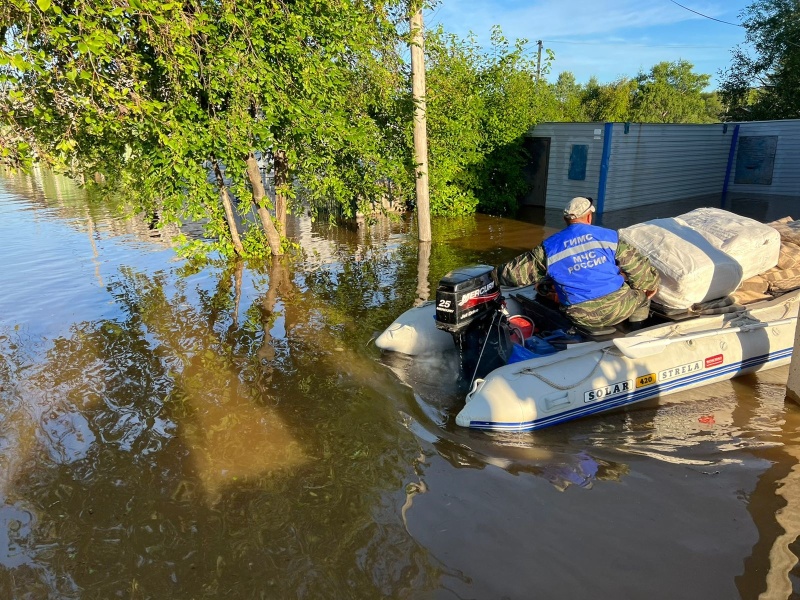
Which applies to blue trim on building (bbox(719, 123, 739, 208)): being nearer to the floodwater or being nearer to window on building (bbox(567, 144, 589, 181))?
window on building (bbox(567, 144, 589, 181))

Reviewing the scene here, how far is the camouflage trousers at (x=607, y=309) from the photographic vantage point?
4.75 metres

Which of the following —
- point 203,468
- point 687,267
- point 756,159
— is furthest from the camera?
point 756,159

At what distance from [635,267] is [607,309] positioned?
16.6 inches

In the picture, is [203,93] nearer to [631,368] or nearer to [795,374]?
[631,368]

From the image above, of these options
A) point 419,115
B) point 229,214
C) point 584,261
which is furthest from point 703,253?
point 229,214

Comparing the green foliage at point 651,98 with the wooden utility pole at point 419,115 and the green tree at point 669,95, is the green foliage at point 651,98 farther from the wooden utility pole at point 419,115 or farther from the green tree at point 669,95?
the wooden utility pole at point 419,115

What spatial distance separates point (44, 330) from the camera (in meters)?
7.05

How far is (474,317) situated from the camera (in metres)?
4.78

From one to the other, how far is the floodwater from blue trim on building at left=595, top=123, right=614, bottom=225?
10.1m

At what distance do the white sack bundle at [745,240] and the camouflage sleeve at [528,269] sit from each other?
6.03 feet

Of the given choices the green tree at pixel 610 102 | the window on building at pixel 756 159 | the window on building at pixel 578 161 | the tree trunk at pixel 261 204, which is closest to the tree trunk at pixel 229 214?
the tree trunk at pixel 261 204

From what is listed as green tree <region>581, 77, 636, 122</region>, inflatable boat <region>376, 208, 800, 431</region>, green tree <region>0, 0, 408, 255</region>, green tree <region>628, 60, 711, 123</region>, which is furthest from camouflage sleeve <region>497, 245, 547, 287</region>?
green tree <region>628, 60, 711, 123</region>

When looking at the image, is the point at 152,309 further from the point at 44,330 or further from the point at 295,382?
the point at 295,382

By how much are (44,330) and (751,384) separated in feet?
26.3
